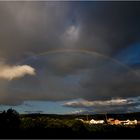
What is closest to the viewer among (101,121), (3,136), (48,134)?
(3,136)

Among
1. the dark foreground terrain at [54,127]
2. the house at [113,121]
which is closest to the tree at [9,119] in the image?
the dark foreground terrain at [54,127]

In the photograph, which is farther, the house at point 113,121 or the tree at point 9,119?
the house at point 113,121

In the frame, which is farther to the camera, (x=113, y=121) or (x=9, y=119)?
(x=113, y=121)

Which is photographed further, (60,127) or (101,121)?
(101,121)

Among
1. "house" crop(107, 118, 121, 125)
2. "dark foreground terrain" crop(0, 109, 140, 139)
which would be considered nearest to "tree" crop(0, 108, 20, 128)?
"dark foreground terrain" crop(0, 109, 140, 139)

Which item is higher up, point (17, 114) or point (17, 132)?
point (17, 114)

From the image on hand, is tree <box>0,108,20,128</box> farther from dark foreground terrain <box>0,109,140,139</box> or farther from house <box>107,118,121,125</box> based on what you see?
house <box>107,118,121,125</box>

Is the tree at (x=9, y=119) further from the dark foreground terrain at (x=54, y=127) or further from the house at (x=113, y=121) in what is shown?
the house at (x=113, y=121)

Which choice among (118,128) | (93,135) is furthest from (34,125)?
(118,128)

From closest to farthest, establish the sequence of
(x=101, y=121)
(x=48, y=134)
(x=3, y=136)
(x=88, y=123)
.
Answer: (x=3, y=136) → (x=48, y=134) → (x=88, y=123) → (x=101, y=121)

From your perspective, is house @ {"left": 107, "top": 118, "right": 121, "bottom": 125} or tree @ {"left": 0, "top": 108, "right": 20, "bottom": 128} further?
house @ {"left": 107, "top": 118, "right": 121, "bottom": 125}

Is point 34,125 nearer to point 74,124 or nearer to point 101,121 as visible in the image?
point 74,124
